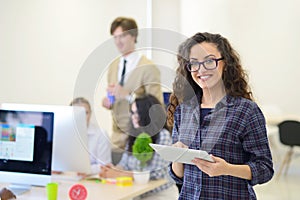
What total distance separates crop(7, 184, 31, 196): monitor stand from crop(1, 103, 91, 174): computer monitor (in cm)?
18

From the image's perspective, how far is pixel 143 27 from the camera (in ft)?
10.7

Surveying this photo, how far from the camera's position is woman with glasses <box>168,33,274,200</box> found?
139cm

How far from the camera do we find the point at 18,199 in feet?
6.39

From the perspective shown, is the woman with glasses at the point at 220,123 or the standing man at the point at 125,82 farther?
the standing man at the point at 125,82

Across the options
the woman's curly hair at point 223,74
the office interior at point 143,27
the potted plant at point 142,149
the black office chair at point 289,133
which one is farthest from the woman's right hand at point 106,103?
the black office chair at point 289,133

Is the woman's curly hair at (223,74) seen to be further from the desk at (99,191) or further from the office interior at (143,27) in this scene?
the office interior at (143,27)

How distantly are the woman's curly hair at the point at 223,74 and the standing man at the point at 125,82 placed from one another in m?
0.15

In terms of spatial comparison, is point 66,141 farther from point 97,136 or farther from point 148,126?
point 148,126

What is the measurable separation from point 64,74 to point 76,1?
0.72m

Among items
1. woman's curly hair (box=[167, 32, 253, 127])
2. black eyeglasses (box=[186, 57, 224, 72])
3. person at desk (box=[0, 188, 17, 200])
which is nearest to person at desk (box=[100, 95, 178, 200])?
woman's curly hair (box=[167, 32, 253, 127])

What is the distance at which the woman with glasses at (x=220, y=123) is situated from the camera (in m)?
1.39

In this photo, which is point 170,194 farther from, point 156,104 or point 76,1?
point 76,1

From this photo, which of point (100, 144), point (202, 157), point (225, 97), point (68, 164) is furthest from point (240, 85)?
point (68, 164)

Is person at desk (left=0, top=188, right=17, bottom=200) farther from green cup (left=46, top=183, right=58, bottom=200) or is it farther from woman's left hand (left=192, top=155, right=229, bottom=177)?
woman's left hand (left=192, top=155, right=229, bottom=177)
